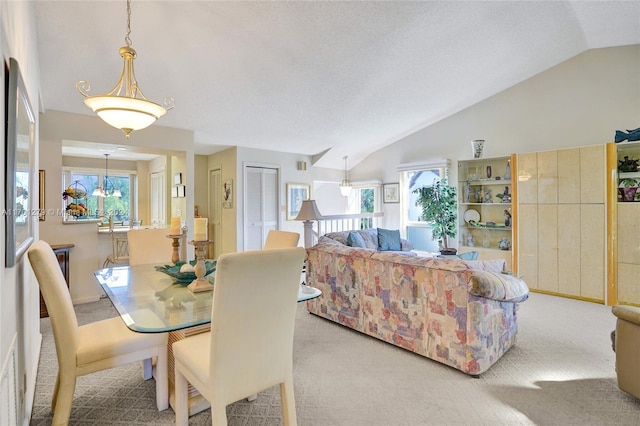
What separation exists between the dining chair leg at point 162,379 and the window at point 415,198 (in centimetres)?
542

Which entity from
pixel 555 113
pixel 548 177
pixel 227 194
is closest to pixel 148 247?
pixel 227 194

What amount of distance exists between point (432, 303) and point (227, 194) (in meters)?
4.76

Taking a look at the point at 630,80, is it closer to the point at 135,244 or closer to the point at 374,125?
the point at 374,125

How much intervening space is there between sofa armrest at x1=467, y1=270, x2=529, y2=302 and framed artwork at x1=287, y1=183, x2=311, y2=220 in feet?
15.8

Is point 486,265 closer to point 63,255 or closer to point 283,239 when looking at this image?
point 283,239

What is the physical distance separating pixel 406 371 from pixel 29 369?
8.20 ft

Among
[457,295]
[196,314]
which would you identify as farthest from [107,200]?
[457,295]

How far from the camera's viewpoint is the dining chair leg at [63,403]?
163 cm

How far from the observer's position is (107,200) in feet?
25.8

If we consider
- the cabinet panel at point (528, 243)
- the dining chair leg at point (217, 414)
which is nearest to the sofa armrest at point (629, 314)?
the dining chair leg at point (217, 414)

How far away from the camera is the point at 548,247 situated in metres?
4.59

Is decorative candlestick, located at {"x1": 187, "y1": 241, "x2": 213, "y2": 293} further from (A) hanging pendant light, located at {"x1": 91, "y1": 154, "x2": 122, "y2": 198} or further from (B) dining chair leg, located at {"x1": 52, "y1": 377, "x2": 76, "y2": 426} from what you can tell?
(A) hanging pendant light, located at {"x1": 91, "y1": 154, "x2": 122, "y2": 198}

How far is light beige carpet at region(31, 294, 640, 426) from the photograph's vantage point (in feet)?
6.36

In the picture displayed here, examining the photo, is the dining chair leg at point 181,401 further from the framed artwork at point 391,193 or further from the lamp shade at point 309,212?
the framed artwork at point 391,193
